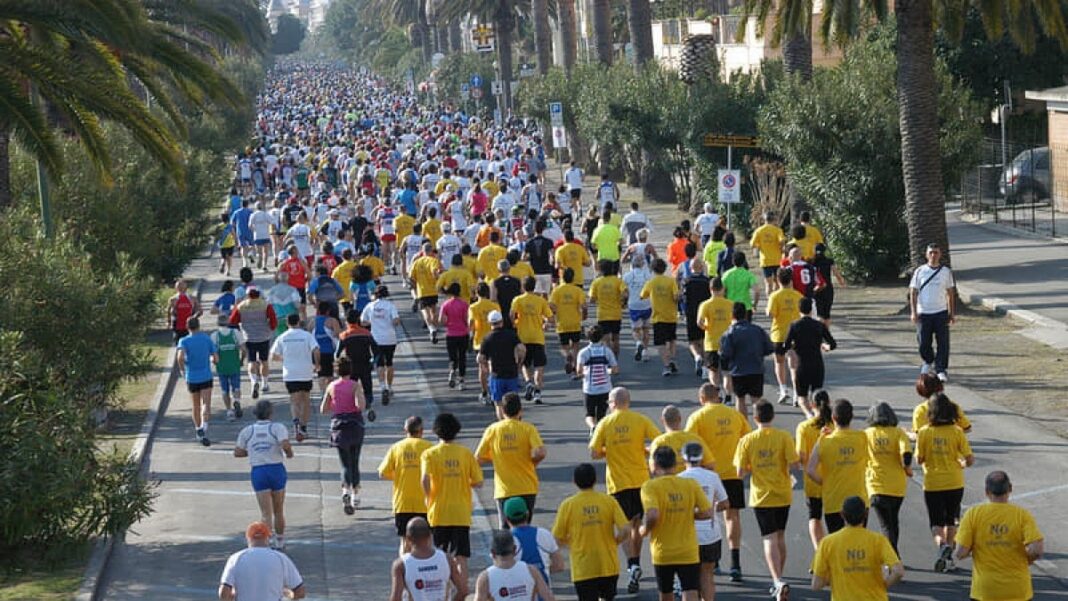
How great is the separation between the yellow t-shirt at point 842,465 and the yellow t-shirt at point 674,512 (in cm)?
147

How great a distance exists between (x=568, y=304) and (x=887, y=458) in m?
9.01

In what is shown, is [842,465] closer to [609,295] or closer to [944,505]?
[944,505]

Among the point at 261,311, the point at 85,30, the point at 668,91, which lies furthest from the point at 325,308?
the point at 668,91

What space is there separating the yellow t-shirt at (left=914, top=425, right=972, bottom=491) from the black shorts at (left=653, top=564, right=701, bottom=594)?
228cm

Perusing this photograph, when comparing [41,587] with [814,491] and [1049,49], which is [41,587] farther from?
[1049,49]

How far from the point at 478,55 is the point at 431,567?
254 feet

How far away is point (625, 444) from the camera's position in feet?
42.2

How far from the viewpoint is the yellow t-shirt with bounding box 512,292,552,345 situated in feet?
65.9

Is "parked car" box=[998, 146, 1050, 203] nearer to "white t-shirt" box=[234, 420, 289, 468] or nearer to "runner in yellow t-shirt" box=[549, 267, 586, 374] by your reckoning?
"runner in yellow t-shirt" box=[549, 267, 586, 374]

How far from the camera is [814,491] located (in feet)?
41.5

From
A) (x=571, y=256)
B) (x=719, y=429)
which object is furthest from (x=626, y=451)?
(x=571, y=256)

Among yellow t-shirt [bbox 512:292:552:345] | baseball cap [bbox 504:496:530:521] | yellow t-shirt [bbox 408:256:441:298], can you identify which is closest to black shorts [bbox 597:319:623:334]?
yellow t-shirt [bbox 512:292:552:345]

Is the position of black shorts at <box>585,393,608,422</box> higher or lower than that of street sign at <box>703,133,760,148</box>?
lower

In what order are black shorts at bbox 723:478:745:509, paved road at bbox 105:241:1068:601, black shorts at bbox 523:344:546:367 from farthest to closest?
black shorts at bbox 523:344:546:367 → paved road at bbox 105:241:1068:601 → black shorts at bbox 723:478:745:509
